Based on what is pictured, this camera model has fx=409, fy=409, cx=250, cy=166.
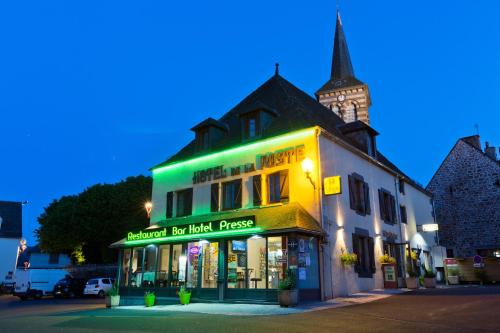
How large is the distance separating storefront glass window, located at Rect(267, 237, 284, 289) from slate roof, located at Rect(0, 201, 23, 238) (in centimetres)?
4189

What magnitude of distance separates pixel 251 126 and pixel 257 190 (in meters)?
3.09

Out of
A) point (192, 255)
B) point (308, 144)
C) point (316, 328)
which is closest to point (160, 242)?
point (192, 255)

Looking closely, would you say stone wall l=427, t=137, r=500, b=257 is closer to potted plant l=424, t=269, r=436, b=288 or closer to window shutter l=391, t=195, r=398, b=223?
potted plant l=424, t=269, r=436, b=288

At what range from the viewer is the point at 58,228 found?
36594mm

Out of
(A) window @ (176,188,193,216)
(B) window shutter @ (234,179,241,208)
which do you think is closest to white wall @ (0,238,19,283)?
(A) window @ (176,188,193,216)

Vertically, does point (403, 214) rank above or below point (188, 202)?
below

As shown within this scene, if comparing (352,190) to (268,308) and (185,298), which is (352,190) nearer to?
(268,308)

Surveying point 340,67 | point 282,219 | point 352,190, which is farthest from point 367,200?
point 340,67

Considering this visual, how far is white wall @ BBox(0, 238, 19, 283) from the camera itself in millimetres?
44284

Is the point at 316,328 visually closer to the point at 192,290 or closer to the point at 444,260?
the point at 192,290

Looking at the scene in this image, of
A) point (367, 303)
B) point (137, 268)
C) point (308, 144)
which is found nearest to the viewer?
point (367, 303)

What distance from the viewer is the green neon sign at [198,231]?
1459 cm

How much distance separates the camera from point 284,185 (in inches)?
650

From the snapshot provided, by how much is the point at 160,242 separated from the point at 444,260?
18962mm
